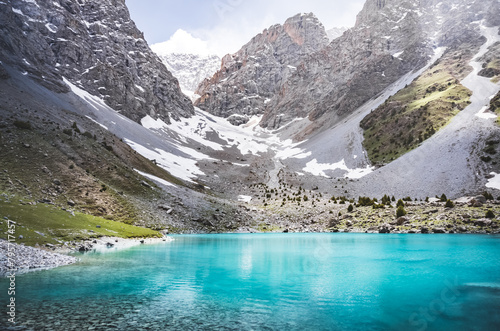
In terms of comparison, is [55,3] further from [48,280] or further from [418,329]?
[418,329]

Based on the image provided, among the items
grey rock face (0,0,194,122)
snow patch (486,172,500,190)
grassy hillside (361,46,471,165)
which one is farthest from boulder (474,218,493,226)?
grey rock face (0,0,194,122)

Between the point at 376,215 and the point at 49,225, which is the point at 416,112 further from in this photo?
the point at 49,225

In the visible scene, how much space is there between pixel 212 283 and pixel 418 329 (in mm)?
11988

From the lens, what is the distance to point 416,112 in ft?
390

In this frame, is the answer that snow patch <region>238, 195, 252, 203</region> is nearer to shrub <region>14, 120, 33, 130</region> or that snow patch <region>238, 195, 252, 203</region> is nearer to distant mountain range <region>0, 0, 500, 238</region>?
distant mountain range <region>0, 0, 500, 238</region>

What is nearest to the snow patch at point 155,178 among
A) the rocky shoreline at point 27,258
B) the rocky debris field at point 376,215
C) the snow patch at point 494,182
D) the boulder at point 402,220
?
the rocky debris field at point 376,215

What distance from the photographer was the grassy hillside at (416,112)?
106 meters

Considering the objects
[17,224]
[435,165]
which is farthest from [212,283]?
[435,165]

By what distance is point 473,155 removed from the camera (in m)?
77.9

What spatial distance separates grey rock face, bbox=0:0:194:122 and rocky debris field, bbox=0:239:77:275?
11282 cm

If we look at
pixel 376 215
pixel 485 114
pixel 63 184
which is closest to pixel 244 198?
pixel 376 215

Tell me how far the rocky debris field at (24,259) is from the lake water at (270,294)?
54.9 inches

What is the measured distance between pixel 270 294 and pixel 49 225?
85.5 ft

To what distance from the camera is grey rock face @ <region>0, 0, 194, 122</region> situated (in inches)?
4761
